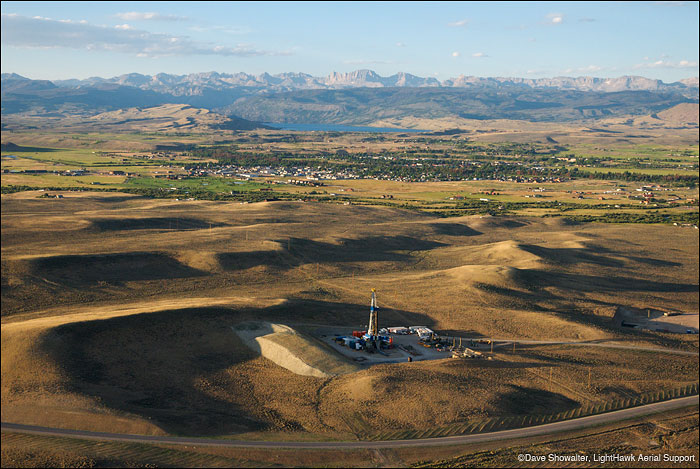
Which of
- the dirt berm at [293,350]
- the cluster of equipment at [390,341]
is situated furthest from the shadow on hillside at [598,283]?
the dirt berm at [293,350]

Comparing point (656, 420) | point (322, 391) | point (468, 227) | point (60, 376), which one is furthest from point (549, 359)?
point (468, 227)

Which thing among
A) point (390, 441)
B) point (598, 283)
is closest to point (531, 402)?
point (390, 441)

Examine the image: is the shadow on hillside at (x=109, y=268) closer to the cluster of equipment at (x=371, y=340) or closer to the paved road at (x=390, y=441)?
the cluster of equipment at (x=371, y=340)

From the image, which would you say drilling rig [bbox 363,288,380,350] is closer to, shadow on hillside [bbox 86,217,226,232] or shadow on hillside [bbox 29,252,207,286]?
shadow on hillside [bbox 29,252,207,286]

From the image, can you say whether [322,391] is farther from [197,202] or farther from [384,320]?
[197,202]

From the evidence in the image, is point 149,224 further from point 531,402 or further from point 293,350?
point 531,402

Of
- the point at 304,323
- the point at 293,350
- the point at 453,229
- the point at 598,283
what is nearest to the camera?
the point at 293,350
